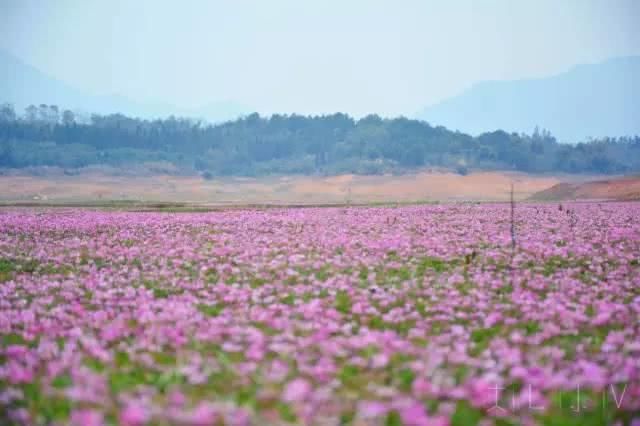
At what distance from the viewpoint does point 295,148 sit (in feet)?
358

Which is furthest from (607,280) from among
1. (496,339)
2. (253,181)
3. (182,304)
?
(253,181)

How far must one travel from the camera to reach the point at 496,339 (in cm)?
660

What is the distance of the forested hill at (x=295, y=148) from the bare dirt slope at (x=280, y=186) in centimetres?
601

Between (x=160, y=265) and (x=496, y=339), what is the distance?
7500 millimetres

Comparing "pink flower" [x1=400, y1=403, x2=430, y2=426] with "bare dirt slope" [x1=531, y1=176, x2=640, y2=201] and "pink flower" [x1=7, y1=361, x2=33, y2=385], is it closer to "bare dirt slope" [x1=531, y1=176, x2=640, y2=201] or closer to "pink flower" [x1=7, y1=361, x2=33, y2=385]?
"pink flower" [x1=7, y1=361, x2=33, y2=385]

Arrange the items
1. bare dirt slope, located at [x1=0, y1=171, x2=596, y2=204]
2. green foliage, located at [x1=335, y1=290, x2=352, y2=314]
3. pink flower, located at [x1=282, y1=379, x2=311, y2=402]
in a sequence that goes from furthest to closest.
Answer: bare dirt slope, located at [x1=0, y1=171, x2=596, y2=204] → green foliage, located at [x1=335, y1=290, x2=352, y2=314] → pink flower, located at [x1=282, y1=379, x2=311, y2=402]

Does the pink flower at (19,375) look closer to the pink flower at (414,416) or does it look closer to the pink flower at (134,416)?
the pink flower at (134,416)

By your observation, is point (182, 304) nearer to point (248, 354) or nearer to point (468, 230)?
point (248, 354)

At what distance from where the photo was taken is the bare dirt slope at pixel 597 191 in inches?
1651

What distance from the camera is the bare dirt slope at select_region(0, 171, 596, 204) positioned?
69.1 m

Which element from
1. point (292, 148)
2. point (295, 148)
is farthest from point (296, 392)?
point (292, 148)

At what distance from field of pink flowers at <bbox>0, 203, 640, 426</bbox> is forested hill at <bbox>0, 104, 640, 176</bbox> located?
80883mm

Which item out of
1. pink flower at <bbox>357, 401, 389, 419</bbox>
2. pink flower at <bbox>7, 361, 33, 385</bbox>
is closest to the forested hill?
pink flower at <bbox>7, 361, 33, 385</bbox>

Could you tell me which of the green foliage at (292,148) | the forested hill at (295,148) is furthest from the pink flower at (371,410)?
the forested hill at (295,148)
